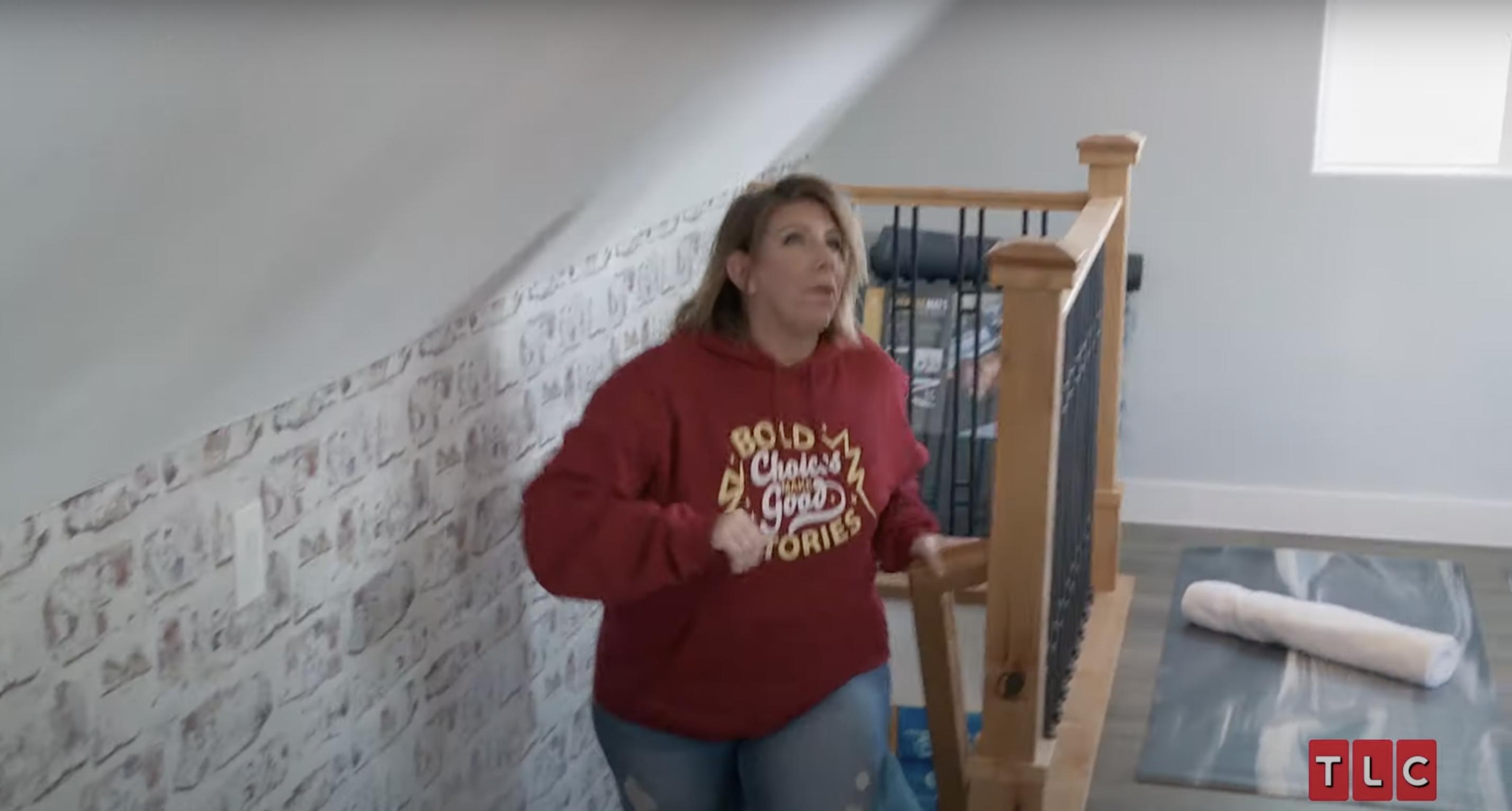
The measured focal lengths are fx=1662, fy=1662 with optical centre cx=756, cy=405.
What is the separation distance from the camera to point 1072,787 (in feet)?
9.13

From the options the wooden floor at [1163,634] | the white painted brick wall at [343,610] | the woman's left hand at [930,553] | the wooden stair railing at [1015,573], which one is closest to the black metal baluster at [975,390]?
the wooden floor at [1163,634]

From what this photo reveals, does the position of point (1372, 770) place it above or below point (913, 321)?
below

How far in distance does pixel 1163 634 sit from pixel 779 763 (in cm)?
183

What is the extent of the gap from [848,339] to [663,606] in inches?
16.5

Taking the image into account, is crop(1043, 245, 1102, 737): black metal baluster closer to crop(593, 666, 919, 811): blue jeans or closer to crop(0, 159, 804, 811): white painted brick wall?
crop(593, 666, 919, 811): blue jeans

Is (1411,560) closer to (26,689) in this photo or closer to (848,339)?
(848,339)

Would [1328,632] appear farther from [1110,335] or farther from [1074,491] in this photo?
[1074,491]

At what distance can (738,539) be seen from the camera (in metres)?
1.86

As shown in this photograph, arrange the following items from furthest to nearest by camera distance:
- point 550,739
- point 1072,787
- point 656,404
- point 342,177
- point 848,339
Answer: point 1072,787
point 550,739
point 848,339
point 656,404
point 342,177

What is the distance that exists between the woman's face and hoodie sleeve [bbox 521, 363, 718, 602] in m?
0.19

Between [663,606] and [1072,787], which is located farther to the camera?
[1072,787]

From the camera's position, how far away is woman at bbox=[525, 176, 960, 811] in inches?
79.2

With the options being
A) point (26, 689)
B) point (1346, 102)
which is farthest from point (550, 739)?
point (1346, 102)

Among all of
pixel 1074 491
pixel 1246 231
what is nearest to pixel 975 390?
pixel 1074 491
